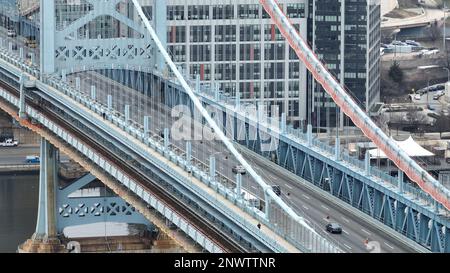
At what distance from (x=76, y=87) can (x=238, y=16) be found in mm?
8342

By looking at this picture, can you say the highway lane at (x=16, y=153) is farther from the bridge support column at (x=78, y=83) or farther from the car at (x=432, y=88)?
the car at (x=432, y=88)

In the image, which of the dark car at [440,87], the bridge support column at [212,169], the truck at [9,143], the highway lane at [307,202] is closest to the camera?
the highway lane at [307,202]

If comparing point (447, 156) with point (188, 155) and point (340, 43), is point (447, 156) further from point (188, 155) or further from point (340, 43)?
point (188, 155)

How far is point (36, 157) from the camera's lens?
44594mm

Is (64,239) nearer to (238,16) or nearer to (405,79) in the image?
(238,16)

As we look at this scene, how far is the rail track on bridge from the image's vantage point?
25641mm

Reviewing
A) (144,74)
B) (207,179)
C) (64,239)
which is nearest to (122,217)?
(64,239)

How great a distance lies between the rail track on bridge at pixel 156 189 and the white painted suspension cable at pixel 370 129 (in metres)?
3.22

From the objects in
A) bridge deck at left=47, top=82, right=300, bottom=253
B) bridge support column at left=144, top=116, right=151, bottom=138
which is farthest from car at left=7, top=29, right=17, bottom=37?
bridge support column at left=144, top=116, right=151, bottom=138

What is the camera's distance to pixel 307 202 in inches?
1121

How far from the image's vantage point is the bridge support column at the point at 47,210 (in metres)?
34.8

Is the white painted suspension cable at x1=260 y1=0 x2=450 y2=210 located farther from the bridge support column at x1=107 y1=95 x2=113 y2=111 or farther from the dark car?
the dark car

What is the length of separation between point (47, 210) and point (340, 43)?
1148cm

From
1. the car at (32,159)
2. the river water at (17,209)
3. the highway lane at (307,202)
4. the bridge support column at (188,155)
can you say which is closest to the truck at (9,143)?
the car at (32,159)
